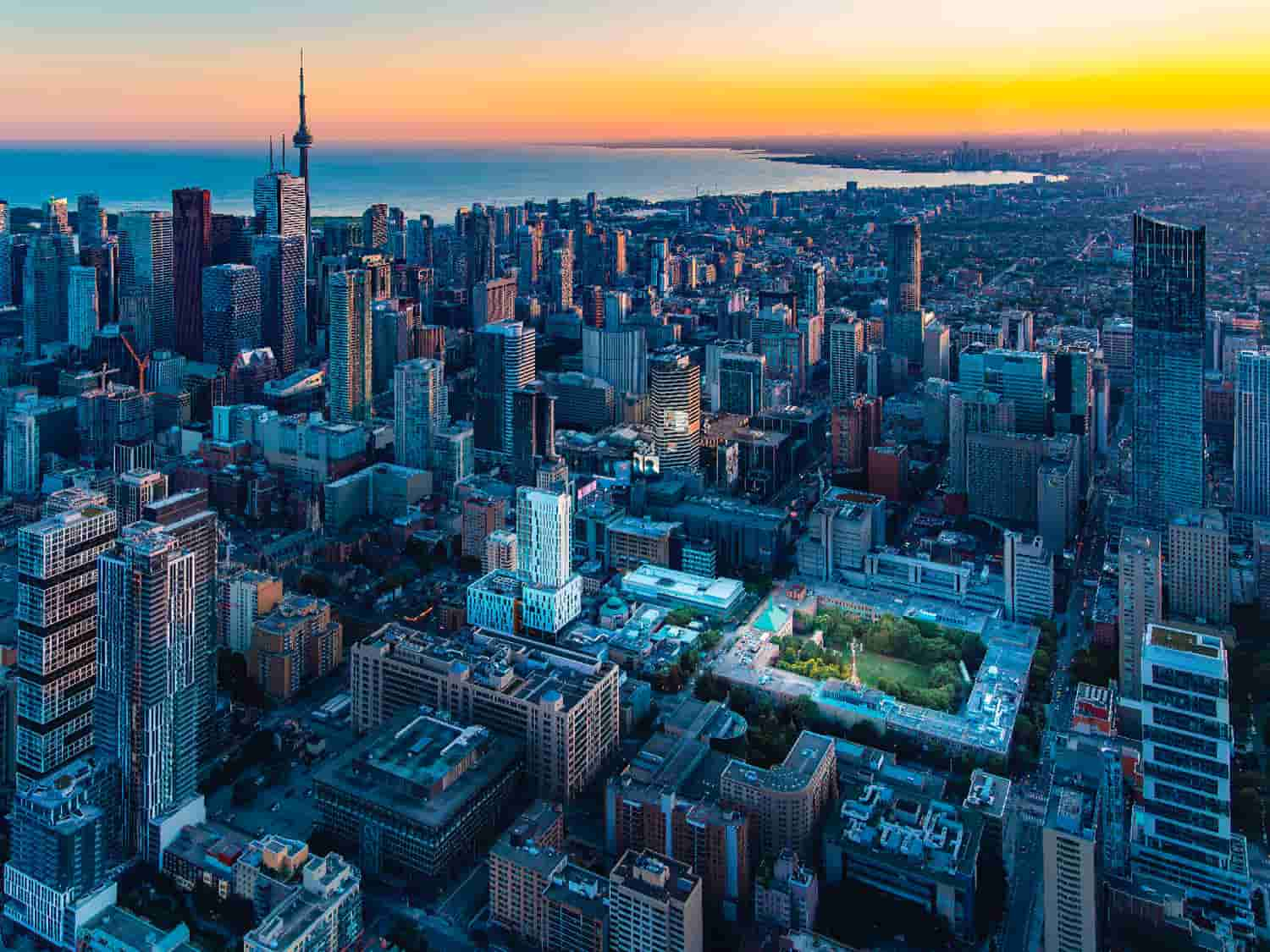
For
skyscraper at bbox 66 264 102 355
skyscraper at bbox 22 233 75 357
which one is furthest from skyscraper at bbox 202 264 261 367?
skyscraper at bbox 22 233 75 357

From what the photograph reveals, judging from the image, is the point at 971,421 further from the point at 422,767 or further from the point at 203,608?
the point at 203,608

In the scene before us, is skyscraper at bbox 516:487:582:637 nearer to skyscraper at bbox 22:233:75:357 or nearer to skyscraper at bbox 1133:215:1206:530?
skyscraper at bbox 1133:215:1206:530

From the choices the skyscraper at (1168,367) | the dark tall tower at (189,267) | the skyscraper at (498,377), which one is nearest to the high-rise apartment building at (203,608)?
the skyscraper at (498,377)

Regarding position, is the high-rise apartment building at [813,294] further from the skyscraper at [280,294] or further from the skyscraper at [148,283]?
the skyscraper at [148,283]

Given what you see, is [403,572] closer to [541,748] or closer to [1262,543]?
[541,748]

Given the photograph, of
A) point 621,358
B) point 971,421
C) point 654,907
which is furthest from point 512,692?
point 621,358

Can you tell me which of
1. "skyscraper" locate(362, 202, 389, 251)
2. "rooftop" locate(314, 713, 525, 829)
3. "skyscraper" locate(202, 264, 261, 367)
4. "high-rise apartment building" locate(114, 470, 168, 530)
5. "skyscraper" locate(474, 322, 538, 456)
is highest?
"skyscraper" locate(362, 202, 389, 251)

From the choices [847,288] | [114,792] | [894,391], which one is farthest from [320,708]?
[847,288]
